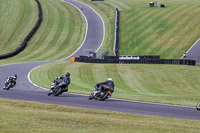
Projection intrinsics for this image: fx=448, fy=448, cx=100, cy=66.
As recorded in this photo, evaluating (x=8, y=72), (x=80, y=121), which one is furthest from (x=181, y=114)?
(x=8, y=72)

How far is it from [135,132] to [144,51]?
59.3 meters

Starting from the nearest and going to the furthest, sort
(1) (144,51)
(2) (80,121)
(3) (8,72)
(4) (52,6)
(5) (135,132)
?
1. (5) (135,132)
2. (2) (80,121)
3. (3) (8,72)
4. (1) (144,51)
5. (4) (52,6)

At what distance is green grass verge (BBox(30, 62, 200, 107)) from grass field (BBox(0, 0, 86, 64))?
1970 centimetres

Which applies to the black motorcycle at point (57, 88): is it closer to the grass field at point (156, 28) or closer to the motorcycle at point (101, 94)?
the motorcycle at point (101, 94)

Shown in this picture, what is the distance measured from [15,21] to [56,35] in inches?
429

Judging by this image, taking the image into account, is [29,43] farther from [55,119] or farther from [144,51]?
[55,119]

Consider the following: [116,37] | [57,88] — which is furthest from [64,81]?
[116,37]

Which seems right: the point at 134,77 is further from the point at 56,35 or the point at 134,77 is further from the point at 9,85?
the point at 56,35

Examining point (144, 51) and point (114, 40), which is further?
point (114, 40)

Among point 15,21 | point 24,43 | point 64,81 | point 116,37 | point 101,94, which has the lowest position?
point 101,94

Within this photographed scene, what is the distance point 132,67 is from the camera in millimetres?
51312

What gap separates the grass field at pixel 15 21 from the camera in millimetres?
80500

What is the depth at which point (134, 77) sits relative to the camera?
45.5 metres

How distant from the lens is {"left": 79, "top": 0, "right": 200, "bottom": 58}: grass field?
74.2 metres
